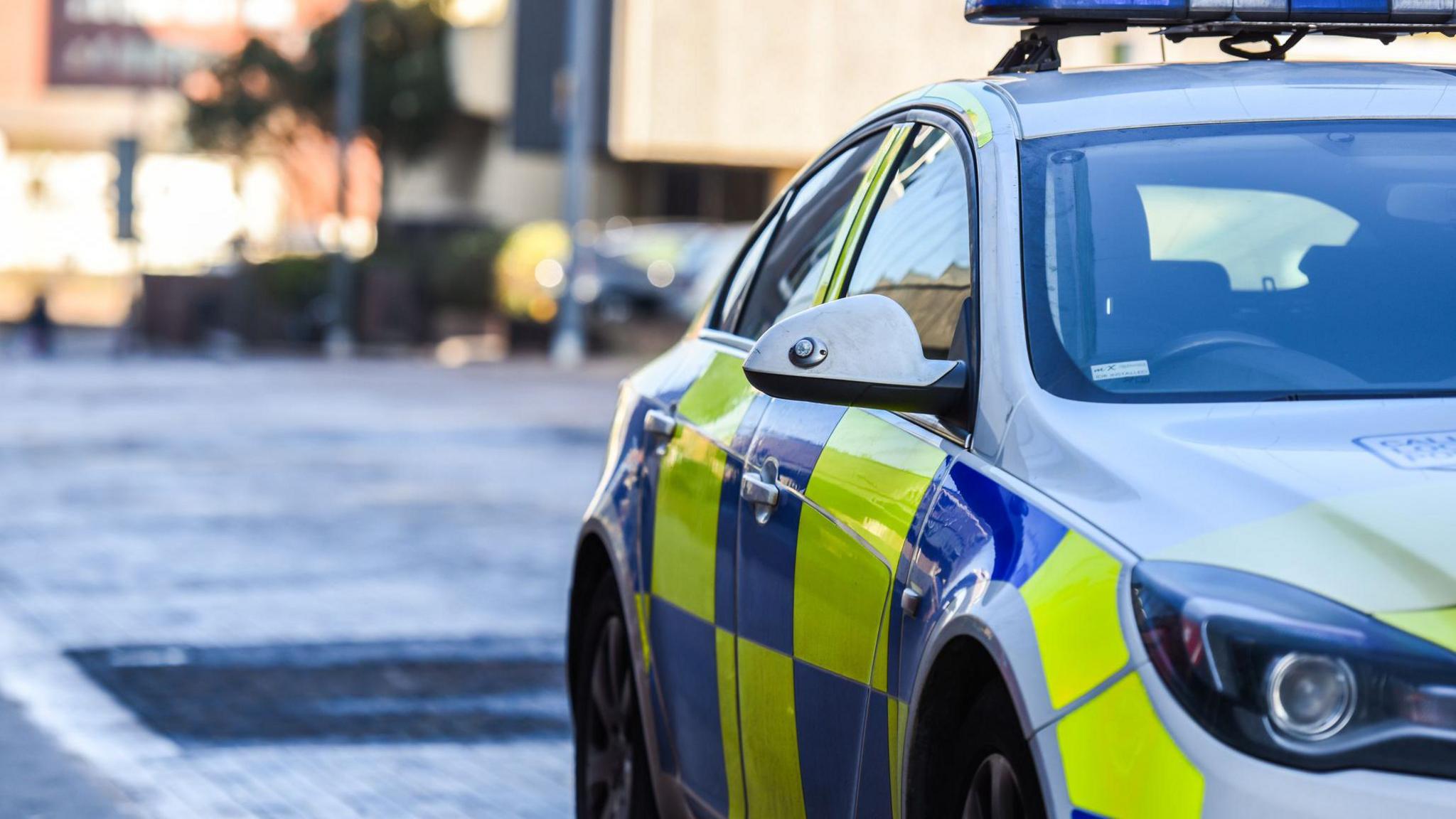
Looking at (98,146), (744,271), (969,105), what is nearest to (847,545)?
(969,105)

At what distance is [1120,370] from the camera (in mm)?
3238

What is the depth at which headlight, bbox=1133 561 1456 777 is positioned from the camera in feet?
7.88

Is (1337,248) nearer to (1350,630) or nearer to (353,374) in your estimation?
(1350,630)

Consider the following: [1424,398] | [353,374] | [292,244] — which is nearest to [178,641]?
[1424,398]

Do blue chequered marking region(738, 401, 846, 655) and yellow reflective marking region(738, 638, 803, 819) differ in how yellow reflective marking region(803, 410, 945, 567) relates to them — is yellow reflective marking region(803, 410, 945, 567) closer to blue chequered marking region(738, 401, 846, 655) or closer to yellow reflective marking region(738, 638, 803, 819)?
blue chequered marking region(738, 401, 846, 655)

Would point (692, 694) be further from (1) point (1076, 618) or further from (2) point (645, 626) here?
(1) point (1076, 618)

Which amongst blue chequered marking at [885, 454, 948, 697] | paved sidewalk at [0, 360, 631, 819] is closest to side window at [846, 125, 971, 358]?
blue chequered marking at [885, 454, 948, 697]

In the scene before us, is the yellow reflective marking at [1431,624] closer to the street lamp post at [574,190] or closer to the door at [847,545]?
the door at [847,545]

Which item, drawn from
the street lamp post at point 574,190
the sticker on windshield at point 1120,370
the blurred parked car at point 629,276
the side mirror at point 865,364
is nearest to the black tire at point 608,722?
the side mirror at point 865,364

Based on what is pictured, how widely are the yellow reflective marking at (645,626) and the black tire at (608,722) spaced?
9 cm

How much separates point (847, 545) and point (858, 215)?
80 centimetres

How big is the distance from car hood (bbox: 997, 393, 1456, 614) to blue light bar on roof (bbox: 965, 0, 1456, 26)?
3.81 feet

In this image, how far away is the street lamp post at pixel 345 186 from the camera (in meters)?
46.7

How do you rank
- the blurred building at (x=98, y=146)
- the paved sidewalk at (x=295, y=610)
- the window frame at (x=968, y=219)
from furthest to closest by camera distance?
1. the blurred building at (x=98, y=146)
2. the paved sidewalk at (x=295, y=610)
3. the window frame at (x=968, y=219)
